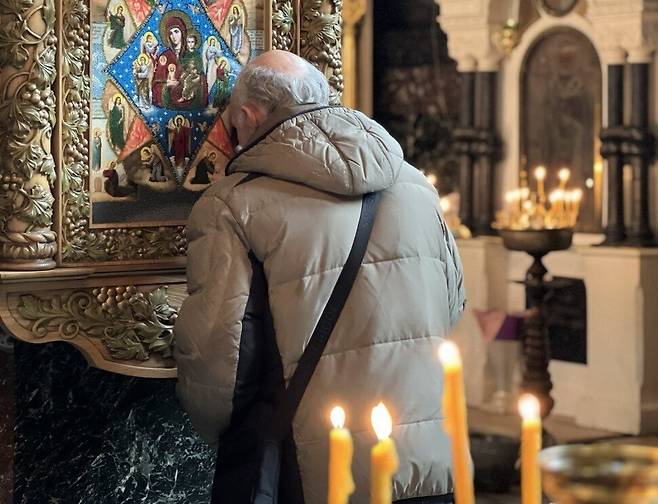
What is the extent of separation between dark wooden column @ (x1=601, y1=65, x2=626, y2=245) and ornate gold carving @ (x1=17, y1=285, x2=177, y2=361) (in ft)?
17.5

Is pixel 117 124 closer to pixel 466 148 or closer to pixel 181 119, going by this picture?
pixel 181 119

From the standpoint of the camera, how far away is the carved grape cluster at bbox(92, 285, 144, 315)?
274 cm

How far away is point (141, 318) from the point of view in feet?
9.16

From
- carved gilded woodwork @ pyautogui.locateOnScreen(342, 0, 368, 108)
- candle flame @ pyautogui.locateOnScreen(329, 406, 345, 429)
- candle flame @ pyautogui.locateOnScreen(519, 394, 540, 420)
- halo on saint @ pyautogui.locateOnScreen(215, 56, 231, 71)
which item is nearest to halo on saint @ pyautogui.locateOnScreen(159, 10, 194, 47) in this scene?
halo on saint @ pyautogui.locateOnScreen(215, 56, 231, 71)

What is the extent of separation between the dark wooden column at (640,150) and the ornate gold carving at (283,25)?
4.88 meters

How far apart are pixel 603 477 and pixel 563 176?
7390 mm

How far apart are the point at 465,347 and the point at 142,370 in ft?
19.7

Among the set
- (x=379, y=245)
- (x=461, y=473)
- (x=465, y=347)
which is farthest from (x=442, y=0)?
(x=461, y=473)

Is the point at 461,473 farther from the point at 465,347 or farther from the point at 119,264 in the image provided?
the point at 465,347

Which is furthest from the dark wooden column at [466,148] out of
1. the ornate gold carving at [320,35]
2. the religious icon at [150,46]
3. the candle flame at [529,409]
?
the candle flame at [529,409]

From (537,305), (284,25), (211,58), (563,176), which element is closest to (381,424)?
(211,58)

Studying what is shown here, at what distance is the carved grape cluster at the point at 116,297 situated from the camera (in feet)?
8.98

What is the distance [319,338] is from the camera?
240 centimetres

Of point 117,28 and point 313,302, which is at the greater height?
point 117,28
